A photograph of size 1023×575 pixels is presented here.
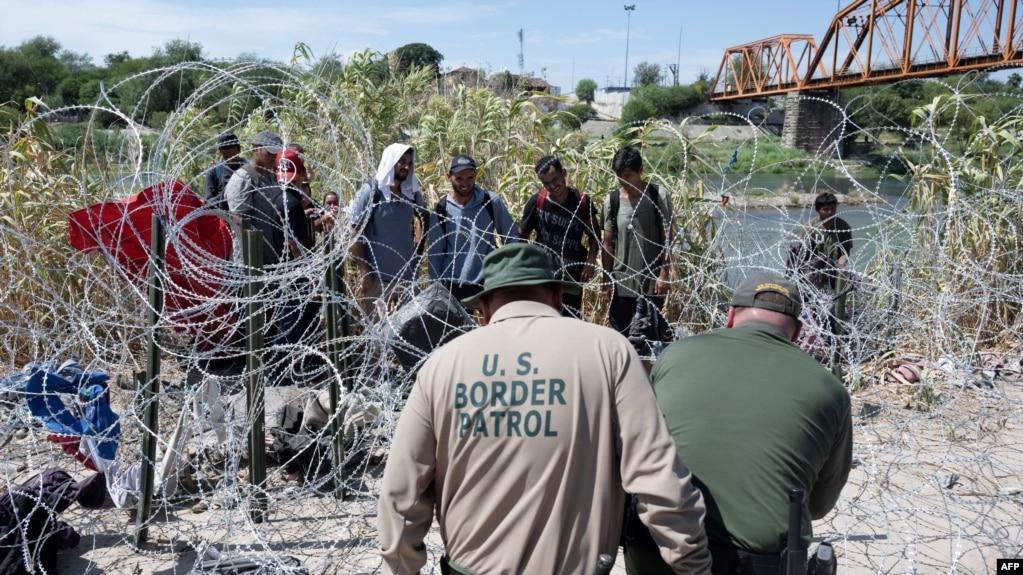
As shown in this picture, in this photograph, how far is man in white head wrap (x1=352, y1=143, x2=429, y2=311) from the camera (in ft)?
15.4

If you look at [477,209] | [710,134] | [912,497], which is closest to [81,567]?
[477,209]

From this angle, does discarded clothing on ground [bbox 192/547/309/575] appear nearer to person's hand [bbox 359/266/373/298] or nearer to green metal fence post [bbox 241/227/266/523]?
green metal fence post [bbox 241/227/266/523]

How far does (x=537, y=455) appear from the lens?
6.12 feet

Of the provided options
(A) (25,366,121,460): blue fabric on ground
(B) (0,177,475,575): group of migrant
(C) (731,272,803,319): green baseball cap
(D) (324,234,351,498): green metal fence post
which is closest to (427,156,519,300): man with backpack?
(B) (0,177,475,575): group of migrant

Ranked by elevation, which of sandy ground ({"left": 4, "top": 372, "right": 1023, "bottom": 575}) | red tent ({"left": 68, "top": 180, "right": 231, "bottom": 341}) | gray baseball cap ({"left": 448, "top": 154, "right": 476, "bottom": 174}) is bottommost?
sandy ground ({"left": 4, "top": 372, "right": 1023, "bottom": 575})

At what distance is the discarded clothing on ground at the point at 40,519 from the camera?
2951 mm

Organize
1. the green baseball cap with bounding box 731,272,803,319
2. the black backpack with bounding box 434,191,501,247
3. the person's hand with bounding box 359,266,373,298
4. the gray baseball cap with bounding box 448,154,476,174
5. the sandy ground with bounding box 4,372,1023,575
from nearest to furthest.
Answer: the green baseball cap with bounding box 731,272,803,319, the sandy ground with bounding box 4,372,1023,575, the gray baseball cap with bounding box 448,154,476,174, the black backpack with bounding box 434,191,501,247, the person's hand with bounding box 359,266,373,298

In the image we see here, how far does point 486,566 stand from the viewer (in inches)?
74.9

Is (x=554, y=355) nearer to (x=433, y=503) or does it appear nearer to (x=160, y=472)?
(x=433, y=503)

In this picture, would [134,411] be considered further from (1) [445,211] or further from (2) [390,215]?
(1) [445,211]

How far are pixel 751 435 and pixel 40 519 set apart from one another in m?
2.75

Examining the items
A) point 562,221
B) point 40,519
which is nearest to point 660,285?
point 562,221

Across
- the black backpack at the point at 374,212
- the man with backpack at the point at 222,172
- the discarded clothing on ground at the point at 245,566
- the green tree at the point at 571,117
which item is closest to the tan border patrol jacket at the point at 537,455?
the discarded clothing on ground at the point at 245,566

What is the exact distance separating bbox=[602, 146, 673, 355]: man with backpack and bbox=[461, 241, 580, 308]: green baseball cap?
2994 millimetres
